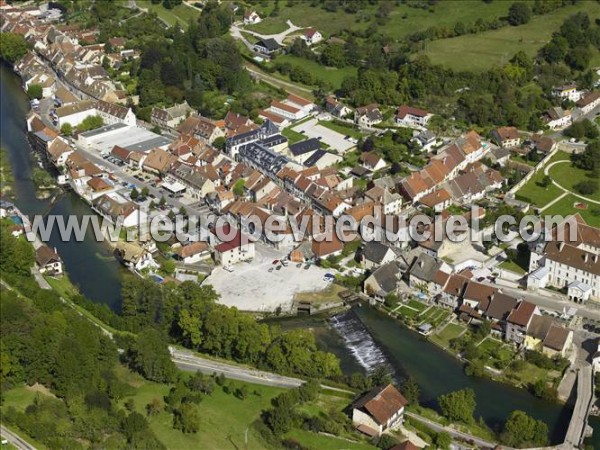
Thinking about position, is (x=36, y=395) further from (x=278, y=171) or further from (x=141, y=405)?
(x=278, y=171)

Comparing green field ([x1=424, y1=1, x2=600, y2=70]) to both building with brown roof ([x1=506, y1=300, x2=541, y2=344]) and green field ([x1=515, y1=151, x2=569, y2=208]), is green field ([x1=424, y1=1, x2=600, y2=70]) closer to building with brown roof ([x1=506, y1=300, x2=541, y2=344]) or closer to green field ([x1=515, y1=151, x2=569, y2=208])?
green field ([x1=515, y1=151, x2=569, y2=208])

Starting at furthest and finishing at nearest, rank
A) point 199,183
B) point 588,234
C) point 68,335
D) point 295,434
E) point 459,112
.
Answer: point 459,112, point 199,183, point 588,234, point 68,335, point 295,434

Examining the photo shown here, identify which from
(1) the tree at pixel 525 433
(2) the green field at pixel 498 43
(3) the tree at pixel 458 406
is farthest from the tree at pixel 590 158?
(1) the tree at pixel 525 433

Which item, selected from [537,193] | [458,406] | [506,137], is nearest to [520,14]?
[506,137]

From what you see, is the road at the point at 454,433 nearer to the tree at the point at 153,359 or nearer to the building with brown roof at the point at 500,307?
the building with brown roof at the point at 500,307

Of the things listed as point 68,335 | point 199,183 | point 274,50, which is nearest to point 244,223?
point 199,183

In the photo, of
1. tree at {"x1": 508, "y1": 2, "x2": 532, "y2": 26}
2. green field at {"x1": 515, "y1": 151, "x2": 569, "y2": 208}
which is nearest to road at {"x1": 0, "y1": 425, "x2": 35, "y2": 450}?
green field at {"x1": 515, "y1": 151, "x2": 569, "y2": 208}

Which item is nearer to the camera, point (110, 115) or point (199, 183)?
point (199, 183)
